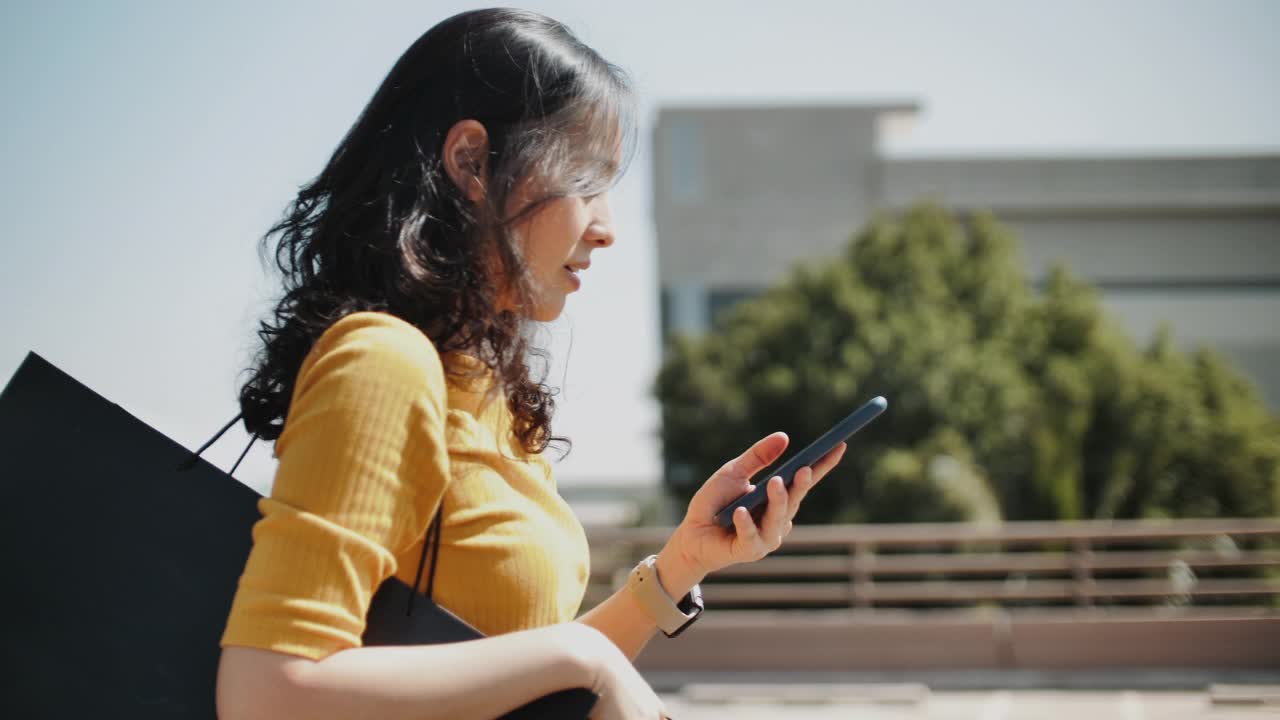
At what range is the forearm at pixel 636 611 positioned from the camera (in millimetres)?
1390

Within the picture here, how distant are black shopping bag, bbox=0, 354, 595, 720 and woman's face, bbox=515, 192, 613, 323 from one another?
0.34 m

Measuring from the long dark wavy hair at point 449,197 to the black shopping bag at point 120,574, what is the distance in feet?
0.43

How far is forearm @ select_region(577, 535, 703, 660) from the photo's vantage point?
1390 mm

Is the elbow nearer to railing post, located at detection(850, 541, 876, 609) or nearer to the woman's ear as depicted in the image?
the woman's ear

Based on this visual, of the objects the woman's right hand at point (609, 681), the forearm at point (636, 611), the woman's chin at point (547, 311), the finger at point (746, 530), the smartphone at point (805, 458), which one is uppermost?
the woman's chin at point (547, 311)

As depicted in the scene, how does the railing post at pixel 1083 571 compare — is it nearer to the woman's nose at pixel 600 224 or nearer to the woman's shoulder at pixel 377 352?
the woman's nose at pixel 600 224

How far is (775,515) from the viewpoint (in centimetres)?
127

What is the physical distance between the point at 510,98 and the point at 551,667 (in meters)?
0.53

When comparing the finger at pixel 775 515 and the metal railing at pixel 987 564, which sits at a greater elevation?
the metal railing at pixel 987 564

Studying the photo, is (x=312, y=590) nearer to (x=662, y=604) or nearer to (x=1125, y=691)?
(x=662, y=604)

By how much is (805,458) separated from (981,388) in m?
17.6

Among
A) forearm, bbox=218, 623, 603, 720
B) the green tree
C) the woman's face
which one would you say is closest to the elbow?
forearm, bbox=218, 623, 603, 720

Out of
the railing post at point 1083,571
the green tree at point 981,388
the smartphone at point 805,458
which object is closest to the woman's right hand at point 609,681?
the smartphone at point 805,458

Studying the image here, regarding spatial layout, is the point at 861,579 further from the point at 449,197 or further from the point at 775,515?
the point at 449,197
